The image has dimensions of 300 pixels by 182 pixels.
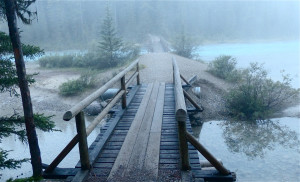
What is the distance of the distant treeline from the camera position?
4238 cm

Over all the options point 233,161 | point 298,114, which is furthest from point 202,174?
point 298,114

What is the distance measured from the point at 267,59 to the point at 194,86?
16741 millimetres

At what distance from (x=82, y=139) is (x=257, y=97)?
1022 cm

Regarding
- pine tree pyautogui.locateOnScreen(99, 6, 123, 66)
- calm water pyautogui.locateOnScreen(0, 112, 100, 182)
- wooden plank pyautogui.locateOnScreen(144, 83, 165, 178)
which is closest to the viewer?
wooden plank pyautogui.locateOnScreen(144, 83, 165, 178)

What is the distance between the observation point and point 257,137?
980cm

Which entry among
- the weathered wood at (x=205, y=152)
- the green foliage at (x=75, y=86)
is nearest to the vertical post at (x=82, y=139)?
the weathered wood at (x=205, y=152)

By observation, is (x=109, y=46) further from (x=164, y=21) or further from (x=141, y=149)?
(x=164, y=21)

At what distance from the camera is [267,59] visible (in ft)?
90.2

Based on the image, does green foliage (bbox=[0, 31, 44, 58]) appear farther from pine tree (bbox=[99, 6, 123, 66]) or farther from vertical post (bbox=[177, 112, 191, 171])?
pine tree (bbox=[99, 6, 123, 66])

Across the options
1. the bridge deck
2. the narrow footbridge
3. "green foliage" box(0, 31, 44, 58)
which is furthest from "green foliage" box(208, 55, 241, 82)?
"green foliage" box(0, 31, 44, 58)

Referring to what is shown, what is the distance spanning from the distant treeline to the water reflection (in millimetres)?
29835

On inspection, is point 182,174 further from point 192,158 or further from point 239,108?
point 239,108

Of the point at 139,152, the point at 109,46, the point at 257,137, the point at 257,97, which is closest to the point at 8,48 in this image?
the point at 139,152

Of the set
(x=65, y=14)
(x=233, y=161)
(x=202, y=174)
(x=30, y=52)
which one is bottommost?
(x=233, y=161)
